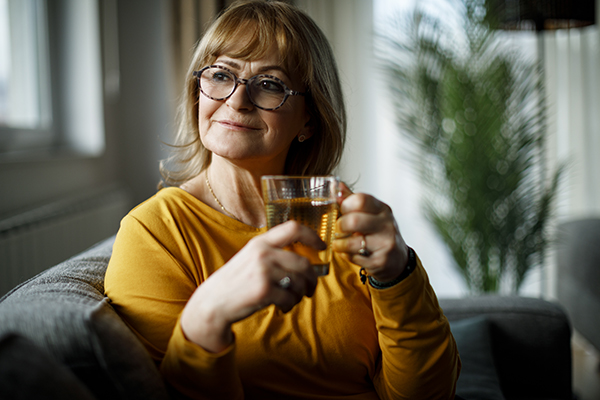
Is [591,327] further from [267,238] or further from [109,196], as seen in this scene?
[109,196]

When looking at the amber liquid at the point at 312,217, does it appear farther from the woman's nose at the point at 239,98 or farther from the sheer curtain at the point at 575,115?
the sheer curtain at the point at 575,115

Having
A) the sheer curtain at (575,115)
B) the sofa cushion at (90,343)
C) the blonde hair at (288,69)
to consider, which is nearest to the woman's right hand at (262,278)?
the sofa cushion at (90,343)

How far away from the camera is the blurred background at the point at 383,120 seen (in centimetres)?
222

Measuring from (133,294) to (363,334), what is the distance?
1.56 feet

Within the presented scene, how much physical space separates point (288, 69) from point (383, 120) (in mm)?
2964

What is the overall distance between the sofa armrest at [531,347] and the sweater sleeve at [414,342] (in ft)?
2.32

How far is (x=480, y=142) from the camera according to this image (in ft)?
9.28

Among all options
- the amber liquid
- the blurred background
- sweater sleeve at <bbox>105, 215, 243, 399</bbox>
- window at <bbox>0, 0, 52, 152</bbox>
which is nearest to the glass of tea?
the amber liquid

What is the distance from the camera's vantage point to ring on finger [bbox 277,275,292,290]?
695 mm

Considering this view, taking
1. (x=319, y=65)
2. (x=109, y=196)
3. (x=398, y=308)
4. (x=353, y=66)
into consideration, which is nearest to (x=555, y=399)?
(x=398, y=308)

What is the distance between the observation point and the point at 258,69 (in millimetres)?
1103

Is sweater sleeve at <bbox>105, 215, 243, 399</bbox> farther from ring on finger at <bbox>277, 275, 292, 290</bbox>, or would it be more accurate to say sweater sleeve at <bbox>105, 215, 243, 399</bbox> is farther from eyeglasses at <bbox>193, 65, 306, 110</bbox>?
eyeglasses at <bbox>193, 65, 306, 110</bbox>

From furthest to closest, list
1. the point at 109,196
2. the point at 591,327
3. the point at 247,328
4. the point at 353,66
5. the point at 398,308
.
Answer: the point at 353,66
the point at 109,196
the point at 591,327
the point at 247,328
the point at 398,308

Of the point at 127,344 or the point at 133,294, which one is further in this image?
the point at 133,294
